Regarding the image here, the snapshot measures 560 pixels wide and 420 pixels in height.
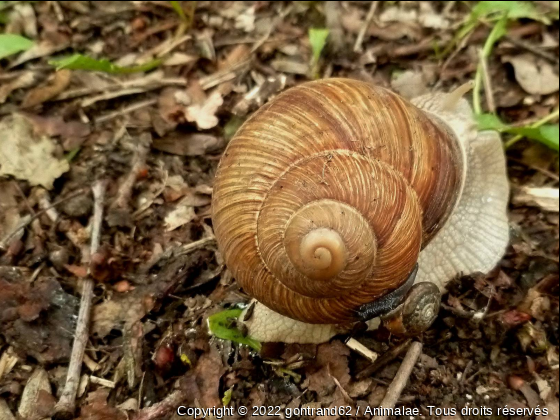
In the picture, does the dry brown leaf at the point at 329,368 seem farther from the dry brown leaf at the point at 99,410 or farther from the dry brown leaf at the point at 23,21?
the dry brown leaf at the point at 23,21

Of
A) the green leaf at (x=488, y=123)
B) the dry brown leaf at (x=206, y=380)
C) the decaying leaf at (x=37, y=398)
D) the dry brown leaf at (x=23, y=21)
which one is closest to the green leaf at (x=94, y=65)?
the dry brown leaf at (x=23, y=21)

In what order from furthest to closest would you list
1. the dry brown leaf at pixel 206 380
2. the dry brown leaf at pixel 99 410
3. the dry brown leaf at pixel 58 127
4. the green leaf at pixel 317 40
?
1. the green leaf at pixel 317 40
2. the dry brown leaf at pixel 58 127
3. the dry brown leaf at pixel 206 380
4. the dry brown leaf at pixel 99 410

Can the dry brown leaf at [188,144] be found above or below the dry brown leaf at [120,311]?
above

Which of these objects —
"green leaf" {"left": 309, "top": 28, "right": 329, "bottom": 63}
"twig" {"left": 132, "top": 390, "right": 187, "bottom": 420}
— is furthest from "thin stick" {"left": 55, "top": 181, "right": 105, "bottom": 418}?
"green leaf" {"left": 309, "top": 28, "right": 329, "bottom": 63}

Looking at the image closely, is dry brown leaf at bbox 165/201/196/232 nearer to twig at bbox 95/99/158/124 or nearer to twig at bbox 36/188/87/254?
twig at bbox 36/188/87/254

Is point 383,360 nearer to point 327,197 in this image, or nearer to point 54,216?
point 327,197

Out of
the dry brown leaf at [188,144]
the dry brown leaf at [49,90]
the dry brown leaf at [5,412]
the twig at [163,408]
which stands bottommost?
the dry brown leaf at [5,412]

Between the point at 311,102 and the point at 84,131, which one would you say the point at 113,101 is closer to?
the point at 84,131
